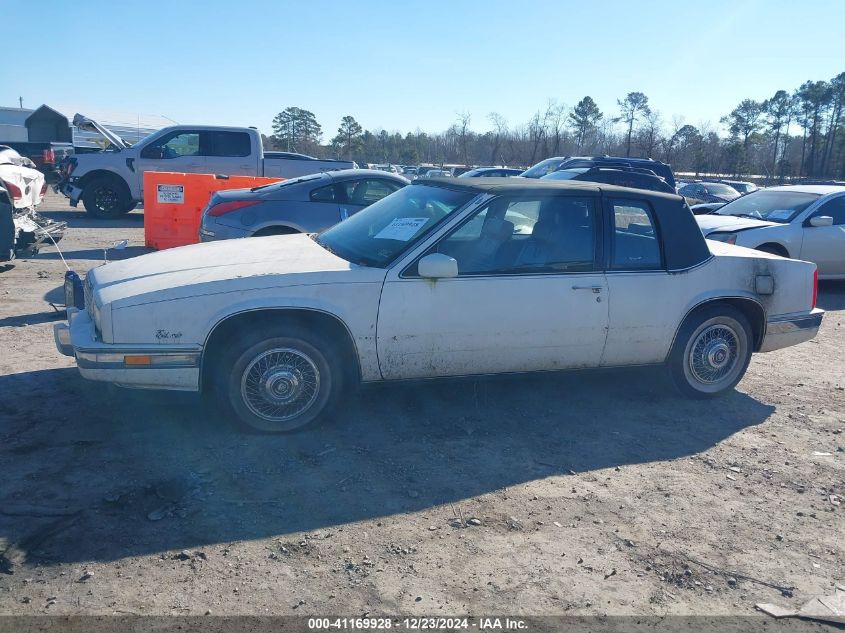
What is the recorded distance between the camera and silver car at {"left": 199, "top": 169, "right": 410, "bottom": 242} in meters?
9.01

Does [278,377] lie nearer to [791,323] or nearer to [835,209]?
[791,323]

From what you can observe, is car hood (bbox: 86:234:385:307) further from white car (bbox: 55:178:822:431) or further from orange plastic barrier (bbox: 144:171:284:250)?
orange plastic barrier (bbox: 144:171:284:250)

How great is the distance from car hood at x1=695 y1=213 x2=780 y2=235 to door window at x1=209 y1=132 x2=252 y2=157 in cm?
962

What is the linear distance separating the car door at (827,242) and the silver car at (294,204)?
5783 mm

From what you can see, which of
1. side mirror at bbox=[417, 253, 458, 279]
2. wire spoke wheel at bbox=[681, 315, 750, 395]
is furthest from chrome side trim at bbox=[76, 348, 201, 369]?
wire spoke wheel at bbox=[681, 315, 750, 395]

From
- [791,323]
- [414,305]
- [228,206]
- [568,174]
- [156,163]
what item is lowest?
[791,323]

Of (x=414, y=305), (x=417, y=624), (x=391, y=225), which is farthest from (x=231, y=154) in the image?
(x=417, y=624)

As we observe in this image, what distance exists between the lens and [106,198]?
16.0 m

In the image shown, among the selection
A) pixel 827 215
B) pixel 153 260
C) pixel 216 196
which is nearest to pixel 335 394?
pixel 153 260

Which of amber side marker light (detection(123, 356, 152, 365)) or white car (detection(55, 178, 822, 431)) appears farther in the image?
white car (detection(55, 178, 822, 431))

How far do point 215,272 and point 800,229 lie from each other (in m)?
8.96

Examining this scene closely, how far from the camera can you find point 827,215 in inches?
430

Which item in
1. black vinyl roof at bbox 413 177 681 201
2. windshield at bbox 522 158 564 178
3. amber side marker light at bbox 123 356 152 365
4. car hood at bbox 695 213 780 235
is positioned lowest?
amber side marker light at bbox 123 356 152 365

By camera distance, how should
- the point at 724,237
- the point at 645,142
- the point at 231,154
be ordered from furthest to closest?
the point at 645,142
the point at 231,154
the point at 724,237
